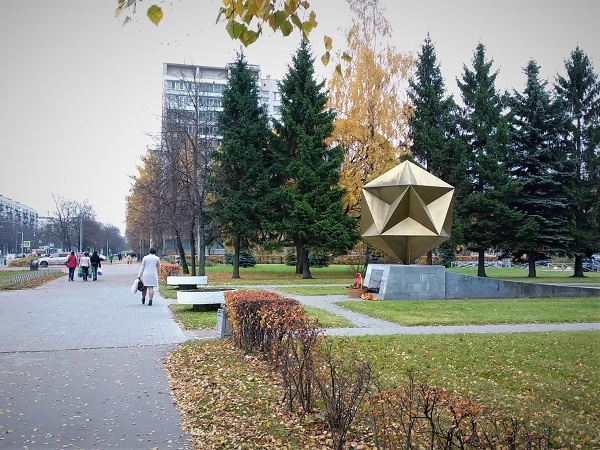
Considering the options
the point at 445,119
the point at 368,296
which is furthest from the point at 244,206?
the point at 368,296

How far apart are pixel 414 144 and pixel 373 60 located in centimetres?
574

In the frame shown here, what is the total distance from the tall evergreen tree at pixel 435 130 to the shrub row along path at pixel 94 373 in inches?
807

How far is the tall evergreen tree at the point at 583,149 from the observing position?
1368 inches

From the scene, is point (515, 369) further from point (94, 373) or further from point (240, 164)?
point (240, 164)

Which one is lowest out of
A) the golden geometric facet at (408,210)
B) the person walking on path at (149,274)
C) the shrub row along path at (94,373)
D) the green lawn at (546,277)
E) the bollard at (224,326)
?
the green lawn at (546,277)

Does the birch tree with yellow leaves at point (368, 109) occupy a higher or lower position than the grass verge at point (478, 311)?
higher

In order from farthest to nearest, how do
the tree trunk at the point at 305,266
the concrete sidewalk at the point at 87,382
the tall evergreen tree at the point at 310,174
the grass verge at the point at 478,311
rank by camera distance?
the tree trunk at the point at 305,266 < the tall evergreen tree at the point at 310,174 < the grass verge at the point at 478,311 < the concrete sidewalk at the point at 87,382

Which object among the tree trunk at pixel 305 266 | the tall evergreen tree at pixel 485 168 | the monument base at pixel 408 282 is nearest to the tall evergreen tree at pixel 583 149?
the tall evergreen tree at pixel 485 168

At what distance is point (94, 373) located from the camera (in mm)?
7781

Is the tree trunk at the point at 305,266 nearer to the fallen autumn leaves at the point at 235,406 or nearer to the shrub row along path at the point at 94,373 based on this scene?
the shrub row along path at the point at 94,373

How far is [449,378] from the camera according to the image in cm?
731

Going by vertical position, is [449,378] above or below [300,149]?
below

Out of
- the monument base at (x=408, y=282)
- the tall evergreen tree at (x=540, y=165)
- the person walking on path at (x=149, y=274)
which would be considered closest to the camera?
the person walking on path at (x=149, y=274)

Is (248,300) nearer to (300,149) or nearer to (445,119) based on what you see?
(300,149)
